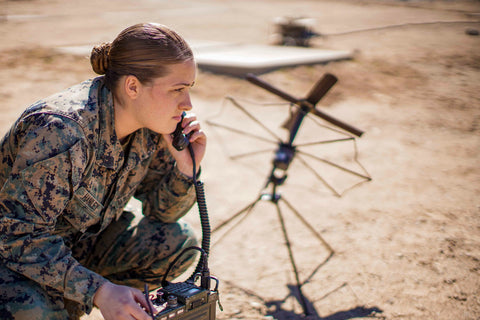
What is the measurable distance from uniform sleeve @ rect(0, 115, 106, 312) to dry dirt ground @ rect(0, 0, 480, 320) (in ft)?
2.70

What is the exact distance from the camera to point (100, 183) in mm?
1944

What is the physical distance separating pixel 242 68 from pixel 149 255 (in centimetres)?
506

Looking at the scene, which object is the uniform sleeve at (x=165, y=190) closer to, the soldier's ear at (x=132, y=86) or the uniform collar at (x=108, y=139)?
the uniform collar at (x=108, y=139)

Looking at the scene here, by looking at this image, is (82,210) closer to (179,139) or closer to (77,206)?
(77,206)

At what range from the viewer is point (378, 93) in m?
6.78

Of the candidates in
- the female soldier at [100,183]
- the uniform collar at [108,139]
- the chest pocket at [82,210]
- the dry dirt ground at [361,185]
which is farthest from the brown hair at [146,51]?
the dry dirt ground at [361,185]

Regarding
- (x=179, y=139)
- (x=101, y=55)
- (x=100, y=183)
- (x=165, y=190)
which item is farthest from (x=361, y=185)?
(x=101, y=55)

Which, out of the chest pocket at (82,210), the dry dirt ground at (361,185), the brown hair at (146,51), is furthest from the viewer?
the dry dirt ground at (361,185)

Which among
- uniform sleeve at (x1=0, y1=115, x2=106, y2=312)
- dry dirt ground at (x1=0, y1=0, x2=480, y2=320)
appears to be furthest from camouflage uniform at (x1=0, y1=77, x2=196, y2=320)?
dry dirt ground at (x1=0, y1=0, x2=480, y2=320)

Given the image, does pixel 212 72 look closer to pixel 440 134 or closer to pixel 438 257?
pixel 440 134

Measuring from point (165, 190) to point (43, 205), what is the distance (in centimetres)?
74

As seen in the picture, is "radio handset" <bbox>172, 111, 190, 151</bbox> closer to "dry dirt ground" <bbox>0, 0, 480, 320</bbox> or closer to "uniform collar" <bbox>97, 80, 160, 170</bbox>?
"uniform collar" <bbox>97, 80, 160, 170</bbox>

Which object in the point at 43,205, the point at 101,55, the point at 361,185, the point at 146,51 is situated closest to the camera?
the point at 43,205

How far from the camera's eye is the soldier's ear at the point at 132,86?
70.6 inches
